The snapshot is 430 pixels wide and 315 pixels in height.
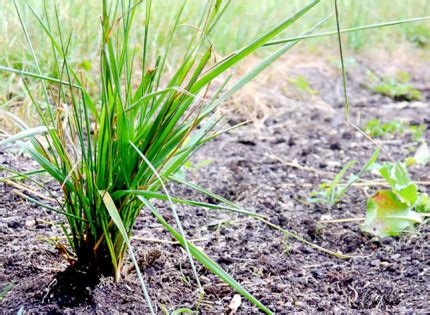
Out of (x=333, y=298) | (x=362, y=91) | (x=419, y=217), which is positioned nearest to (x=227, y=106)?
(x=362, y=91)

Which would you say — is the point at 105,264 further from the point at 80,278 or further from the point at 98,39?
the point at 98,39

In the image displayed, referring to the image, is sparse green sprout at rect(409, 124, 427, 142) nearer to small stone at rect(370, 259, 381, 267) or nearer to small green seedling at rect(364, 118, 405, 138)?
small green seedling at rect(364, 118, 405, 138)

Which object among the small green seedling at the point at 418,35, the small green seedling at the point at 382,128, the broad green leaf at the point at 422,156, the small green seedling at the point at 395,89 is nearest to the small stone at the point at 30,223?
the broad green leaf at the point at 422,156

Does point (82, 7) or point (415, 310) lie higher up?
point (82, 7)

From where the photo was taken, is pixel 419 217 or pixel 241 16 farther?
pixel 241 16

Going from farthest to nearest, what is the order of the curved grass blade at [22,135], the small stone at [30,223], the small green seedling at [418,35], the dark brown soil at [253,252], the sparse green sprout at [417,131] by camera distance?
the small green seedling at [418,35] → the sparse green sprout at [417,131] → the small stone at [30,223] → the dark brown soil at [253,252] → the curved grass blade at [22,135]

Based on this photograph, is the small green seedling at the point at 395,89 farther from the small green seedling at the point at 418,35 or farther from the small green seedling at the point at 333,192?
the small green seedling at the point at 333,192

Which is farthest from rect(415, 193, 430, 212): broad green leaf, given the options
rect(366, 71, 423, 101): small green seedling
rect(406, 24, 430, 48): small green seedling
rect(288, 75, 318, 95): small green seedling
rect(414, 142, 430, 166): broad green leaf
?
rect(406, 24, 430, 48): small green seedling
